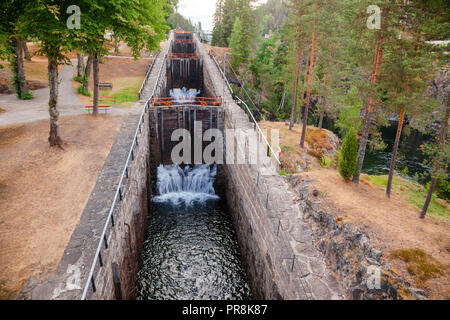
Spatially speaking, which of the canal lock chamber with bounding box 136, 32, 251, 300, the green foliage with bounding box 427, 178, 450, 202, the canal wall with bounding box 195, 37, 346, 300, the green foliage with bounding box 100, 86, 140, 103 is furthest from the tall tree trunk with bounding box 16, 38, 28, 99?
the green foliage with bounding box 427, 178, 450, 202

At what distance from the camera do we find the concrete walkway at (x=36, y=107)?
17688 mm

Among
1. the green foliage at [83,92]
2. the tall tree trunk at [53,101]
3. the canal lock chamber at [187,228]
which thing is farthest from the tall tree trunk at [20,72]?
the tall tree trunk at [53,101]

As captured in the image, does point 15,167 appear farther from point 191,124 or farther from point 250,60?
point 250,60

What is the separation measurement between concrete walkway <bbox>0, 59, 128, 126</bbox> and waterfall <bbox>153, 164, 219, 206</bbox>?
617cm

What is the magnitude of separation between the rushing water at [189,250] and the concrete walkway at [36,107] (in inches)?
326

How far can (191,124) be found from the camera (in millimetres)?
23484

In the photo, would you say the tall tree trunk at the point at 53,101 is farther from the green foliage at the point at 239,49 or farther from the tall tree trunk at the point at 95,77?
the green foliage at the point at 239,49

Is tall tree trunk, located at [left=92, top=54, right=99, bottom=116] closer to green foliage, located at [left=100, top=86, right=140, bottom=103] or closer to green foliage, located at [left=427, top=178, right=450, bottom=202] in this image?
green foliage, located at [left=100, top=86, right=140, bottom=103]

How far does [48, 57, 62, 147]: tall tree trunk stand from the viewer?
1245 centimetres

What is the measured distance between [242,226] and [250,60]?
3284 centimetres

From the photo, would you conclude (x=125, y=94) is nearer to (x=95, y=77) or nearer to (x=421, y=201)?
(x=95, y=77)

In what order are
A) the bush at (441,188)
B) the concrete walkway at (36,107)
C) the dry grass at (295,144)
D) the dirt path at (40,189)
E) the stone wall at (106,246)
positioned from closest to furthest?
the stone wall at (106,246) → the dirt path at (40,189) → the bush at (441,188) → the dry grass at (295,144) → the concrete walkway at (36,107)
